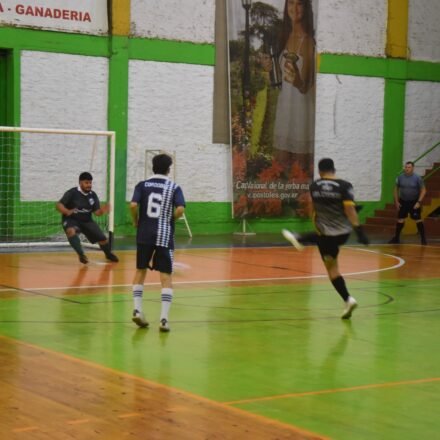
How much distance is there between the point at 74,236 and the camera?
2002 centimetres

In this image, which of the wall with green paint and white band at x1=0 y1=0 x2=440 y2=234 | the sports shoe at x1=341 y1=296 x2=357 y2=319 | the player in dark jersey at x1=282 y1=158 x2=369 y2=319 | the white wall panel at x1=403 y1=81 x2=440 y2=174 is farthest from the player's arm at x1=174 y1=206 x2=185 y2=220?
the white wall panel at x1=403 y1=81 x2=440 y2=174

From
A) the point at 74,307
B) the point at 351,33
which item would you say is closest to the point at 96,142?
the point at 351,33

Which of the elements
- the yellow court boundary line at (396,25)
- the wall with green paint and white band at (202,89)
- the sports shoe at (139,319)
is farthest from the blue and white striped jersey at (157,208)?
the yellow court boundary line at (396,25)

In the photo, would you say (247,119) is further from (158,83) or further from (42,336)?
(42,336)

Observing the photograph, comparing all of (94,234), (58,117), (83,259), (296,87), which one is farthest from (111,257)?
(296,87)

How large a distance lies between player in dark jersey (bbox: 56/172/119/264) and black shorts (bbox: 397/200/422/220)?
9.94m

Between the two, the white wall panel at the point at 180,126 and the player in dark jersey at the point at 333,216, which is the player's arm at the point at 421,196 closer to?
the white wall panel at the point at 180,126

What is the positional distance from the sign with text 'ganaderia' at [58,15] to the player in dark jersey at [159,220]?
15063 millimetres

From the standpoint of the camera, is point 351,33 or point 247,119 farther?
point 351,33

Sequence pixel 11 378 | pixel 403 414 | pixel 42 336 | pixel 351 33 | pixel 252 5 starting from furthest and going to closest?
pixel 351 33, pixel 252 5, pixel 42 336, pixel 11 378, pixel 403 414

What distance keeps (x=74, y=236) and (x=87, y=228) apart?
0.34 meters

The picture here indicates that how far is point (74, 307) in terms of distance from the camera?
14.0 m

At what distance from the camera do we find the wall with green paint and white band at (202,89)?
27.0m

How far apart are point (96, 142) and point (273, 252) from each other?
245 inches
